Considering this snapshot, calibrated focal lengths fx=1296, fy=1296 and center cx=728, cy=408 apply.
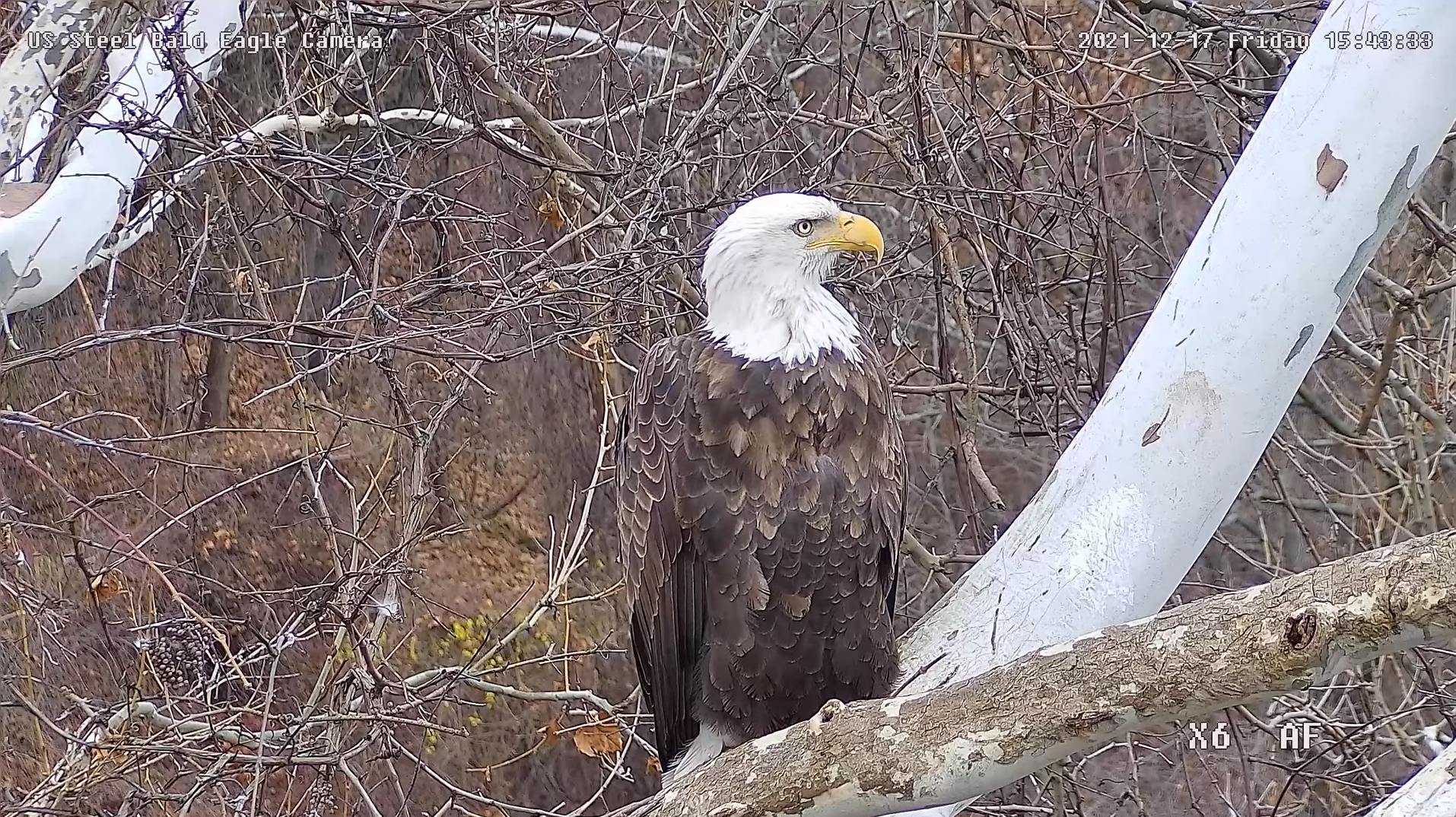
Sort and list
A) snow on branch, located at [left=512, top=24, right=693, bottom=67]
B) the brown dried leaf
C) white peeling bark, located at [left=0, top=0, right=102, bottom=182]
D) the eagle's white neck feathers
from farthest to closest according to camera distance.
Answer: snow on branch, located at [left=512, top=24, right=693, bottom=67] → the brown dried leaf → the eagle's white neck feathers → white peeling bark, located at [left=0, top=0, right=102, bottom=182]

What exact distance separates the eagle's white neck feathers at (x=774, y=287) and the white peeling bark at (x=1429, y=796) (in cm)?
173

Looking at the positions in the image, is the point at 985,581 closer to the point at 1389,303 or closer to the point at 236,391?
the point at 1389,303

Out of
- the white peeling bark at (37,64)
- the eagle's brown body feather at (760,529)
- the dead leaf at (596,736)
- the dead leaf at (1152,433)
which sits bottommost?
the dead leaf at (596,736)

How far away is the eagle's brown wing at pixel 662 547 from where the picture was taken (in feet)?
9.73

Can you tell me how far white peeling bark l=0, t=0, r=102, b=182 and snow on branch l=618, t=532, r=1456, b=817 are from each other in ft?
7.32

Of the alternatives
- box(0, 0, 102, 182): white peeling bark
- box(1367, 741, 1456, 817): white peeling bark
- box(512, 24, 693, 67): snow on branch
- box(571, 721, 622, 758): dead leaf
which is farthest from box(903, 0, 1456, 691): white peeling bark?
box(512, 24, 693, 67): snow on branch

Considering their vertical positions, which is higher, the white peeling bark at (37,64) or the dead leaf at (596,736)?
the white peeling bark at (37,64)

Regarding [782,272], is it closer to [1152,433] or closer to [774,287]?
[774,287]

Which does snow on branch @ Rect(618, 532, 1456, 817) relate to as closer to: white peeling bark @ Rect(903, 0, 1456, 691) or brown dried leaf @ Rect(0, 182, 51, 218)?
white peeling bark @ Rect(903, 0, 1456, 691)

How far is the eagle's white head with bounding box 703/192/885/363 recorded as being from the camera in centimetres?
300

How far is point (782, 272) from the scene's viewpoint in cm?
301

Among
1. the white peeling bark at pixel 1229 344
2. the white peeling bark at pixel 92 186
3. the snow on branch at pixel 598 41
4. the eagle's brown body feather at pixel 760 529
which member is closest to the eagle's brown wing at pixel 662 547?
the eagle's brown body feather at pixel 760 529

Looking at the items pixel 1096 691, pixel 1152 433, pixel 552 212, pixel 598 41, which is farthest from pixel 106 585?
pixel 1096 691

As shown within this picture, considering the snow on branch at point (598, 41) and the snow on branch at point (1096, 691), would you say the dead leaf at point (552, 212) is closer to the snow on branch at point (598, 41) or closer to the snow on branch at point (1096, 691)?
the snow on branch at point (598, 41)
